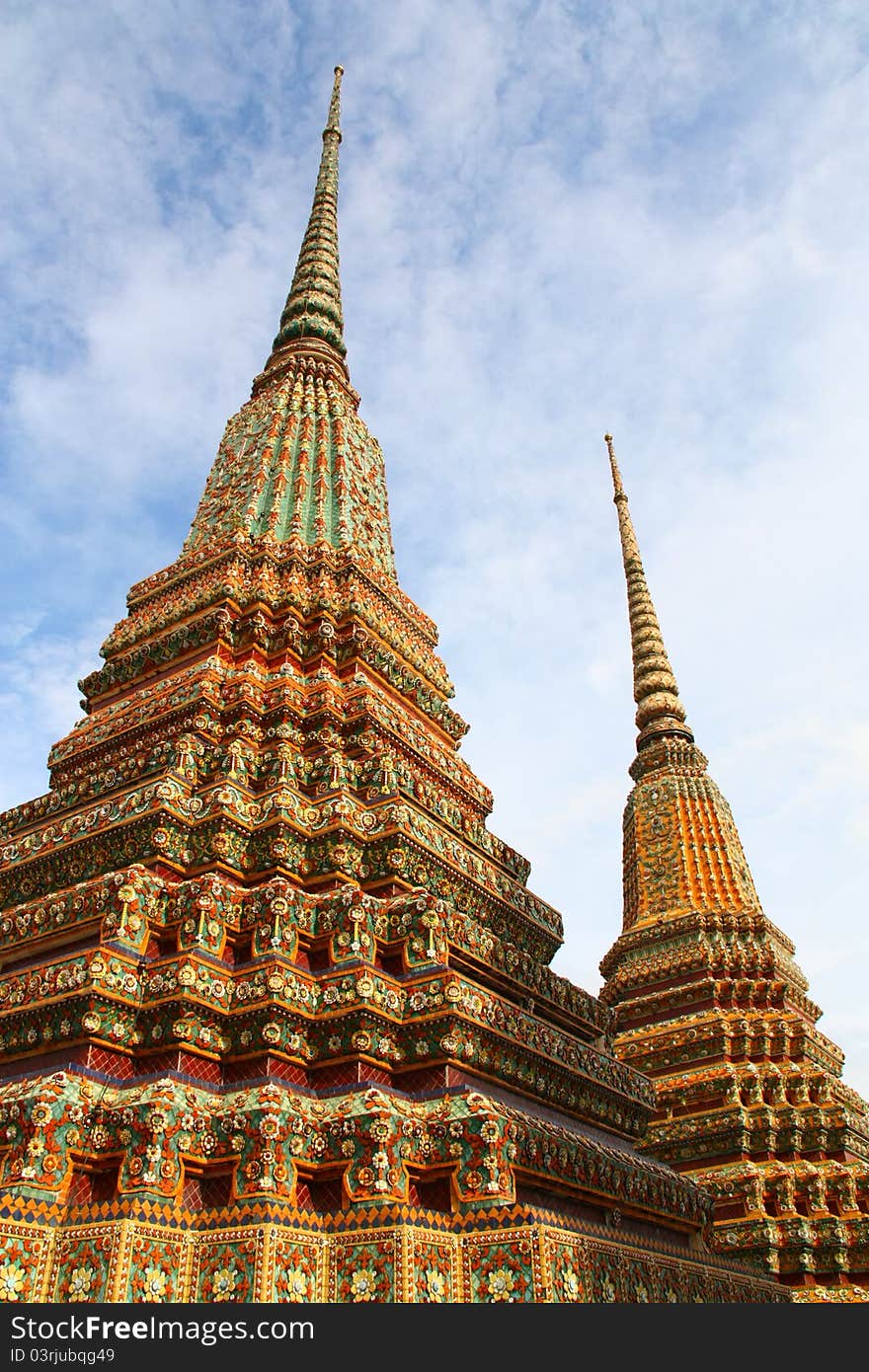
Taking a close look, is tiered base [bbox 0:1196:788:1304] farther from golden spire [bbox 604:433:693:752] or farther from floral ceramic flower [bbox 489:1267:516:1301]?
golden spire [bbox 604:433:693:752]

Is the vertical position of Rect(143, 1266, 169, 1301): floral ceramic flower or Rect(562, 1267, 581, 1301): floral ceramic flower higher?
Rect(143, 1266, 169, 1301): floral ceramic flower

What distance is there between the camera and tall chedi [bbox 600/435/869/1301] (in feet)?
40.0

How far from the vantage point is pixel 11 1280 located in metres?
4.73

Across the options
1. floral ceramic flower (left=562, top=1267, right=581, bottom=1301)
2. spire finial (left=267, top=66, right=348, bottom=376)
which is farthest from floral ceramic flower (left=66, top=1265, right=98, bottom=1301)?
spire finial (left=267, top=66, right=348, bottom=376)

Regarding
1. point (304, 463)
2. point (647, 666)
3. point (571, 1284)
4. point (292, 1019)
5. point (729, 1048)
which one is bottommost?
point (571, 1284)

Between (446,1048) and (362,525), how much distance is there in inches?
301

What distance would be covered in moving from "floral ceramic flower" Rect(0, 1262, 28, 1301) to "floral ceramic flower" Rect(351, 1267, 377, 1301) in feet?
5.31

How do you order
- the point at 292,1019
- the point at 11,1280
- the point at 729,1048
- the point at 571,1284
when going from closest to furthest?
the point at 11,1280 < the point at 571,1284 < the point at 292,1019 < the point at 729,1048

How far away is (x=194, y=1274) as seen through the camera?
16.3 ft

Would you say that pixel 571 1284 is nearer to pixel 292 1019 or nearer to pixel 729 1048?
pixel 292 1019

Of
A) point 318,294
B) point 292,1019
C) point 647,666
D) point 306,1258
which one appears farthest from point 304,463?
point 647,666

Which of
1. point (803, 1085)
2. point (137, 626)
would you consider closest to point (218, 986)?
point (137, 626)

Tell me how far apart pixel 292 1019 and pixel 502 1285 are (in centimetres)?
194

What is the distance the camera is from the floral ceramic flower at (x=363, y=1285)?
4.89 meters
